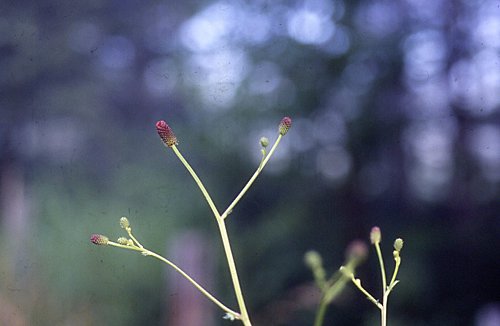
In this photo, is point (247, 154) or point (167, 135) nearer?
point (167, 135)

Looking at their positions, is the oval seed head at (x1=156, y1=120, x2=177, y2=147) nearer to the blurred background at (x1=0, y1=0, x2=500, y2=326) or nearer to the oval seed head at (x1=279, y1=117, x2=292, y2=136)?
the oval seed head at (x1=279, y1=117, x2=292, y2=136)

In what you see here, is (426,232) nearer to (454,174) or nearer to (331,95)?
(454,174)

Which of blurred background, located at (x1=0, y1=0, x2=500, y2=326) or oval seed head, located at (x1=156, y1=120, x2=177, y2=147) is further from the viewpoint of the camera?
blurred background, located at (x1=0, y1=0, x2=500, y2=326)

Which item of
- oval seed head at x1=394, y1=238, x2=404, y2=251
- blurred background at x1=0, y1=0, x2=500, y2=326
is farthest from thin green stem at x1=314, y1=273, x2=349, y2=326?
blurred background at x1=0, y1=0, x2=500, y2=326

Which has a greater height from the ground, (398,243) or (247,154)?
(398,243)

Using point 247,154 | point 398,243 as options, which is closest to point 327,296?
point 398,243

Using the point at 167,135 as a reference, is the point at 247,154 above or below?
below

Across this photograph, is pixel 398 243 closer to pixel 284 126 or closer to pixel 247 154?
pixel 284 126

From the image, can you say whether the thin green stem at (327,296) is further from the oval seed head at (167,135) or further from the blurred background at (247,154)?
the blurred background at (247,154)

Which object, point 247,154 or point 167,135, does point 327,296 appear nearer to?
point 167,135

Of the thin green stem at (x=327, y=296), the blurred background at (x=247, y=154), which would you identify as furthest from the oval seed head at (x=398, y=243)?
the blurred background at (x=247, y=154)
